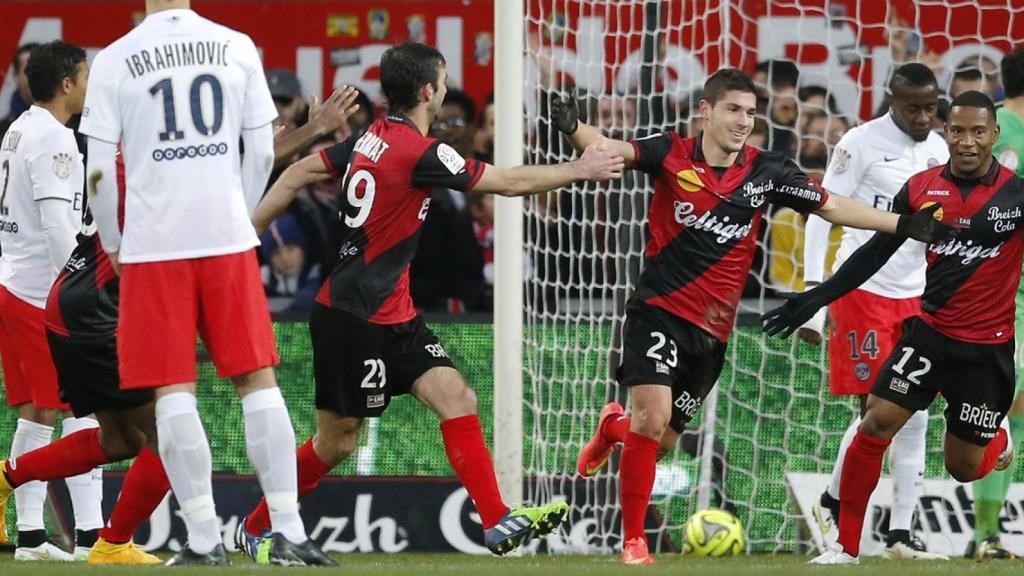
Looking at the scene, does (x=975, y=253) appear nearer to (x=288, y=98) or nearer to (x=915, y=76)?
(x=915, y=76)

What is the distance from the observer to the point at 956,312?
743 cm

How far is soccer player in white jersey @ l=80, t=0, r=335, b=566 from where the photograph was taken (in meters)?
5.79

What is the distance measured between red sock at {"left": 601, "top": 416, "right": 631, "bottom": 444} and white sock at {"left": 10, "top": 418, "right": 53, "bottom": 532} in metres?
2.56

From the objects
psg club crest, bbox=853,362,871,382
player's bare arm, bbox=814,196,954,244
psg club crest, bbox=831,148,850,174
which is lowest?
psg club crest, bbox=853,362,871,382

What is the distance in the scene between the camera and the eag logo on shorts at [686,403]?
25.2 ft

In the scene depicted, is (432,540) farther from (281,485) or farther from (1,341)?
(281,485)

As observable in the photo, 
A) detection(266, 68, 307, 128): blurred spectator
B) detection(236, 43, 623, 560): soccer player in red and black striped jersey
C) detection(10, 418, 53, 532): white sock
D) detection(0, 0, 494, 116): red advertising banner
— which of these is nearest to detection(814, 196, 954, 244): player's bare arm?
detection(236, 43, 623, 560): soccer player in red and black striped jersey

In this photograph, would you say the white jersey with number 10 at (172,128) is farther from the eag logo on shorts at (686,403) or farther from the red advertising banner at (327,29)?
the red advertising banner at (327,29)

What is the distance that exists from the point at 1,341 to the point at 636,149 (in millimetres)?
3119

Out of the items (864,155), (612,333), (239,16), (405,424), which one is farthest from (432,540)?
(239,16)

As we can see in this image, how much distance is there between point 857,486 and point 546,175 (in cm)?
201

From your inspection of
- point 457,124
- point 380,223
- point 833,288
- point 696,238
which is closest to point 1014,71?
point 833,288

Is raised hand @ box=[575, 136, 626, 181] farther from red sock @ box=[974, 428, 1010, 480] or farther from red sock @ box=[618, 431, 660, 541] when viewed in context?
red sock @ box=[974, 428, 1010, 480]

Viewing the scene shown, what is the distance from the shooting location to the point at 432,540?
9.16m
